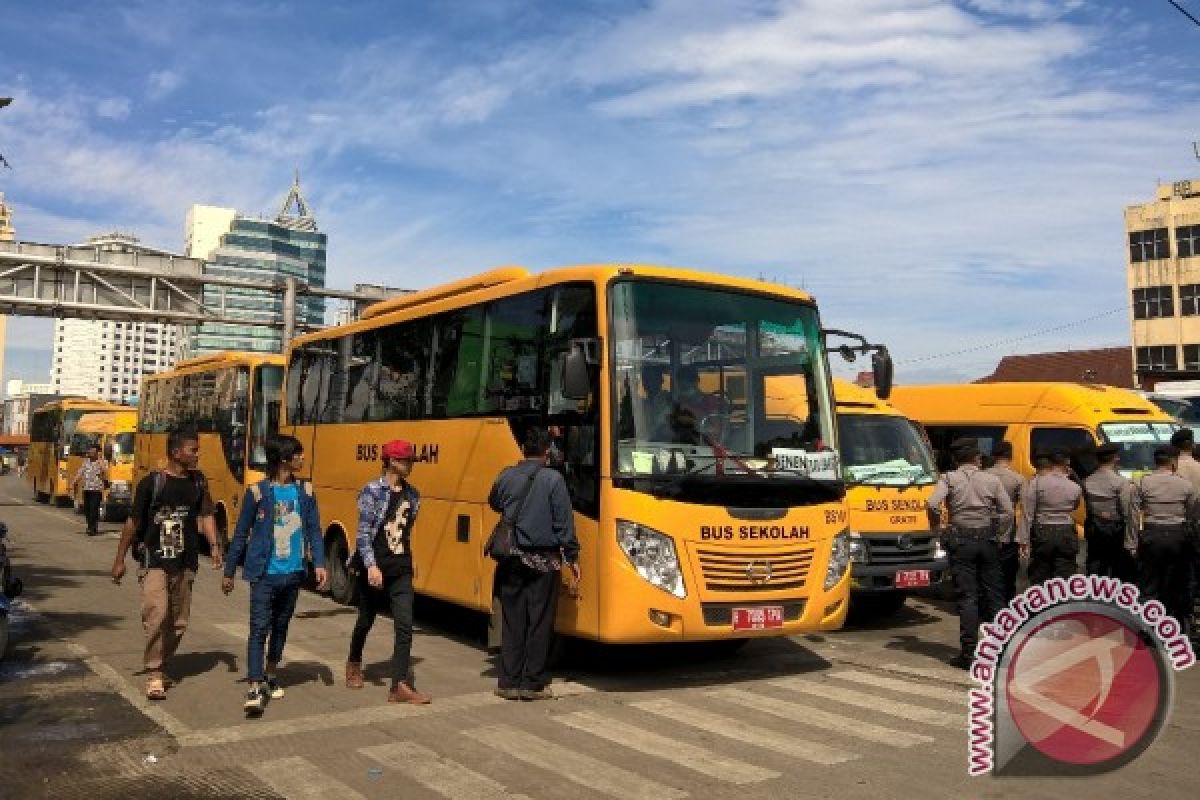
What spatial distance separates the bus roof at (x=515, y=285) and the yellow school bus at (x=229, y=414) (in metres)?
4.17

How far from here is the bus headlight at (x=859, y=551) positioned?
989cm

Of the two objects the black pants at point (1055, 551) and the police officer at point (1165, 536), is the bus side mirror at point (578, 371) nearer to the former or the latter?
the black pants at point (1055, 551)

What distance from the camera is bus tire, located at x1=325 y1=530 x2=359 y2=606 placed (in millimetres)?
11367

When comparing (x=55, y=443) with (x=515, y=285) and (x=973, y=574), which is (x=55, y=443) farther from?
(x=973, y=574)

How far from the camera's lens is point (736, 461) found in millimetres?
7406

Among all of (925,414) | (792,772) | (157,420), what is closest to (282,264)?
(157,420)

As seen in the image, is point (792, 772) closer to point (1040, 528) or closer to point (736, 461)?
point (736, 461)

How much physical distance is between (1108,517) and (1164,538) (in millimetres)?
582

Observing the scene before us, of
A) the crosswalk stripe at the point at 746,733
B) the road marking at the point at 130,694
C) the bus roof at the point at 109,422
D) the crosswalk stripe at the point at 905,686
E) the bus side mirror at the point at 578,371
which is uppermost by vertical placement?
the bus roof at the point at 109,422

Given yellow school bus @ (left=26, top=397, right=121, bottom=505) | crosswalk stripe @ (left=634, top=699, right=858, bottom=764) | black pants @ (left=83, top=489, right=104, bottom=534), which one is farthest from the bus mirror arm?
yellow school bus @ (left=26, top=397, right=121, bottom=505)

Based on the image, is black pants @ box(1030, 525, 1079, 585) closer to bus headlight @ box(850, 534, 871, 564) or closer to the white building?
bus headlight @ box(850, 534, 871, 564)

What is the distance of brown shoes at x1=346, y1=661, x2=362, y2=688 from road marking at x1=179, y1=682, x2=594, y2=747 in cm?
59

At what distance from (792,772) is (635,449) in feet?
8.77

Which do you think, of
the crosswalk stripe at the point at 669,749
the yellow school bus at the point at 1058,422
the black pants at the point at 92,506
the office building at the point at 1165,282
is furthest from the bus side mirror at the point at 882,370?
the office building at the point at 1165,282
